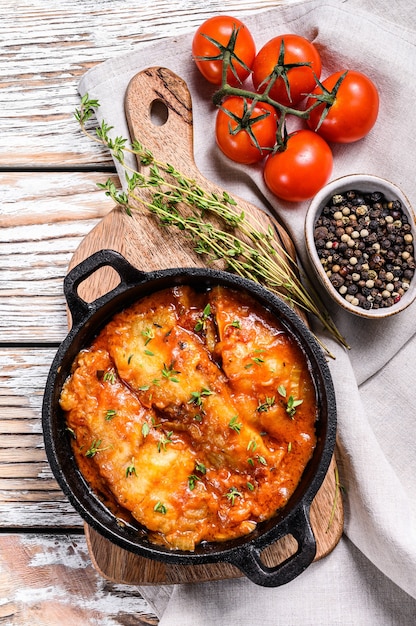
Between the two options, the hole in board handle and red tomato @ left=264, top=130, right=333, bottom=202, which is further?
the hole in board handle

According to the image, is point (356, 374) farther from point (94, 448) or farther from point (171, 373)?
point (94, 448)

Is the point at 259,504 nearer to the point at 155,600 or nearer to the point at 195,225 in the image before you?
the point at 155,600

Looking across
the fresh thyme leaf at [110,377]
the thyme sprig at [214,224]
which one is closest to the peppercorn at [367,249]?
the thyme sprig at [214,224]

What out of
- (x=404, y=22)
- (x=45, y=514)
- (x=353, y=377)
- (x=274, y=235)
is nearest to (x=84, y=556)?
(x=45, y=514)

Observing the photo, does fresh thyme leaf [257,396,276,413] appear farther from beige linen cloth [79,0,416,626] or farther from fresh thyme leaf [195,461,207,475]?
beige linen cloth [79,0,416,626]

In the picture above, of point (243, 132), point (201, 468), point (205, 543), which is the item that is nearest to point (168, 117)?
point (243, 132)

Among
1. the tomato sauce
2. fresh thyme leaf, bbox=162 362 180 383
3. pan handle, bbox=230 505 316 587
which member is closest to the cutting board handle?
the tomato sauce
